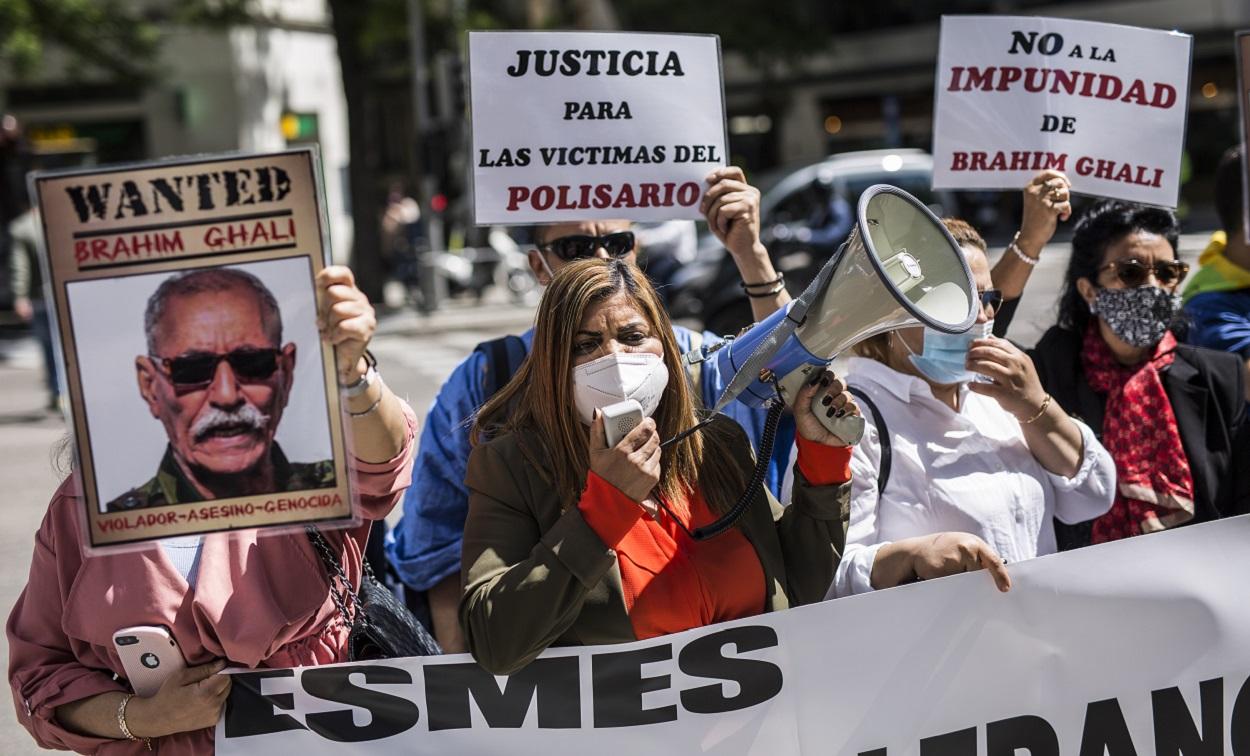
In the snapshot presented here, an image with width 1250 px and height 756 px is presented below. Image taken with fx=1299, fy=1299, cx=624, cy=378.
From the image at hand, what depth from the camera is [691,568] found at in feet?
7.99

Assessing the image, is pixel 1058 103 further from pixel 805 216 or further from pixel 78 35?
pixel 78 35

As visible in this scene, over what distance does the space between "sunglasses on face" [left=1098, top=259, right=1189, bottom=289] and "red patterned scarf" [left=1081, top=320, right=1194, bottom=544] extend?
0.17 meters

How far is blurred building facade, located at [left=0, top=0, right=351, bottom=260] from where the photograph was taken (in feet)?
78.9

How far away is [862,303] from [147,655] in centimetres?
137

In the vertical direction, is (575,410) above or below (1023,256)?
below

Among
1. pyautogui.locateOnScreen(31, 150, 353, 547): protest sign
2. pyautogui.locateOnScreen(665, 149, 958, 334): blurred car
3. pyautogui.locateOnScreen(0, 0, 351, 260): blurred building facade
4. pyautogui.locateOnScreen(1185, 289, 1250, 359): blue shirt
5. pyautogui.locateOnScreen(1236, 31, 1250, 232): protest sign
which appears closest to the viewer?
pyautogui.locateOnScreen(31, 150, 353, 547): protest sign

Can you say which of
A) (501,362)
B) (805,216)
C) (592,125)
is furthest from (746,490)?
(805,216)

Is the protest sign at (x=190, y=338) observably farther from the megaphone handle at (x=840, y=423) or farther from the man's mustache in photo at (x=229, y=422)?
the megaphone handle at (x=840, y=423)

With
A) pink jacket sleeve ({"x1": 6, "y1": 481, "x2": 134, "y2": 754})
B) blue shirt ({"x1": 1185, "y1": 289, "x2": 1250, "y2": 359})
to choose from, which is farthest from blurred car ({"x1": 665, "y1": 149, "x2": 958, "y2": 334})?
pink jacket sleeve ({"x1": 6, "y1": 481, "x2": 134, "y2": 754})

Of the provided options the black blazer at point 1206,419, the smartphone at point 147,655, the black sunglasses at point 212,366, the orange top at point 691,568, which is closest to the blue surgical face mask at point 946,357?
the orange top at point 691,568

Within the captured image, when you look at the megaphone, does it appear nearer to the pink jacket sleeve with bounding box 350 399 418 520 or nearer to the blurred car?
the pink jacket sleeve with bounding box 350 399 418 520

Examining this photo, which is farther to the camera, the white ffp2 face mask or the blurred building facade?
the blurred building facade

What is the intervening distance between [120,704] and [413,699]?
516mm

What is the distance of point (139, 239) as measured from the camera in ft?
6.62
